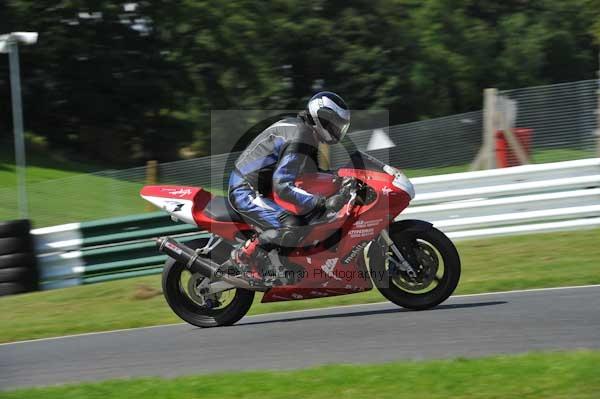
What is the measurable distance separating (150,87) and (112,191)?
1779cm

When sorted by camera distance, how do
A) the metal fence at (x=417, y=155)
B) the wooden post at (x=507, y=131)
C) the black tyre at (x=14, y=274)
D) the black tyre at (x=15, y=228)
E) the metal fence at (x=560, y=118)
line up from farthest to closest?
1. the wooden post at (x=507, y=131)
2. the metal fence at (x=560, y=118)
3. the metal fence at (x=417, y=155)
4. the black tyre at (x=14, y=274)
5. the black tyre at (x=15, y=228)

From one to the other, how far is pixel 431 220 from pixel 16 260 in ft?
16.5

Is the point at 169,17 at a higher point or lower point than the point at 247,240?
higher

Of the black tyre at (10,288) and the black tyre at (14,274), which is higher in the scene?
the black tyre at (14,274)

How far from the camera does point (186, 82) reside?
3123 centimetres

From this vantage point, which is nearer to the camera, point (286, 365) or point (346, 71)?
point (286, 365)

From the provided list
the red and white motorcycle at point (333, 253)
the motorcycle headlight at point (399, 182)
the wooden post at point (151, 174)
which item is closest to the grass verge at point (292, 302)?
the red and white motorcycle at point (333, 253)

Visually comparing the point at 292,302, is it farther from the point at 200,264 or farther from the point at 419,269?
the point at 419,269

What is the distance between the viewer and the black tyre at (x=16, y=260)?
11.0 metres

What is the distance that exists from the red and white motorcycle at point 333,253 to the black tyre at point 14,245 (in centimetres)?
Result: 401

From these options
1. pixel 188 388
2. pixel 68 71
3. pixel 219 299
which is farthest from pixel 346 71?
pixel 188 388

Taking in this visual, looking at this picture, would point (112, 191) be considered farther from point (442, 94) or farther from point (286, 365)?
point (442, 94)

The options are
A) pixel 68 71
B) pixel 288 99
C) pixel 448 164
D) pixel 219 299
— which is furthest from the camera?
pixel 288 99

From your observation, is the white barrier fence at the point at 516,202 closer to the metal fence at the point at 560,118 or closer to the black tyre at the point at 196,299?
the metal fence at the point at 560,118
